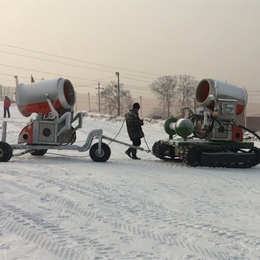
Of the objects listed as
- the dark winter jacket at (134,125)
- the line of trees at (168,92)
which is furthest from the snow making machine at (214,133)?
the line of trees at (168,92)

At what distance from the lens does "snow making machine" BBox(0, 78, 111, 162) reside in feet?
30.0

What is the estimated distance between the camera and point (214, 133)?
9.52 metres

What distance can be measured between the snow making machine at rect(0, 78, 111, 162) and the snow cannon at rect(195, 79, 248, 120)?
2.92m

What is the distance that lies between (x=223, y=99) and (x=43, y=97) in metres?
4.51

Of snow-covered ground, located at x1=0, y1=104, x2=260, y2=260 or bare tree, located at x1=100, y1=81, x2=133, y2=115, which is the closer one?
snow-covered ground, located at x1=0, y1=104, x2=260, y2=260

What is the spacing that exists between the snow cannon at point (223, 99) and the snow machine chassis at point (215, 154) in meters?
0.78

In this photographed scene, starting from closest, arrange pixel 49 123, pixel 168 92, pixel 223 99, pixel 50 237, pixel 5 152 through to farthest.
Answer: pixel 50 237 < pixel 5 152 < pixel 49 123 < pixel 223 99 < pixel 168 92

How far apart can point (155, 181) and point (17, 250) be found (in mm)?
3638

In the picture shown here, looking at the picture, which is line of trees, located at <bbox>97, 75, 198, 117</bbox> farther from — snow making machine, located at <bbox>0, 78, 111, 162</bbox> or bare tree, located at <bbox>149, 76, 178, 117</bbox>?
snow making machine, located at <bbox>0, 78, 111, 162</bbox>

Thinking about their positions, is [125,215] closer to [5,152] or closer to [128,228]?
[128,228]

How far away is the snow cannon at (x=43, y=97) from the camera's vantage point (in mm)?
9297

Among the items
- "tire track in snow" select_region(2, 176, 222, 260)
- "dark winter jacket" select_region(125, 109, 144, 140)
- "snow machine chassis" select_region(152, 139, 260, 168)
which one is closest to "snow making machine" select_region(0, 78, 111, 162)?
"dark winter jacket" select_region(125, 109, 144, 140)

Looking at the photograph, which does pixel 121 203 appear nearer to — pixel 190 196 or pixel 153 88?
pixel 190 196

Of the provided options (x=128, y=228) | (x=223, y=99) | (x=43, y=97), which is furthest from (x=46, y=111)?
(x=128, y=228)
